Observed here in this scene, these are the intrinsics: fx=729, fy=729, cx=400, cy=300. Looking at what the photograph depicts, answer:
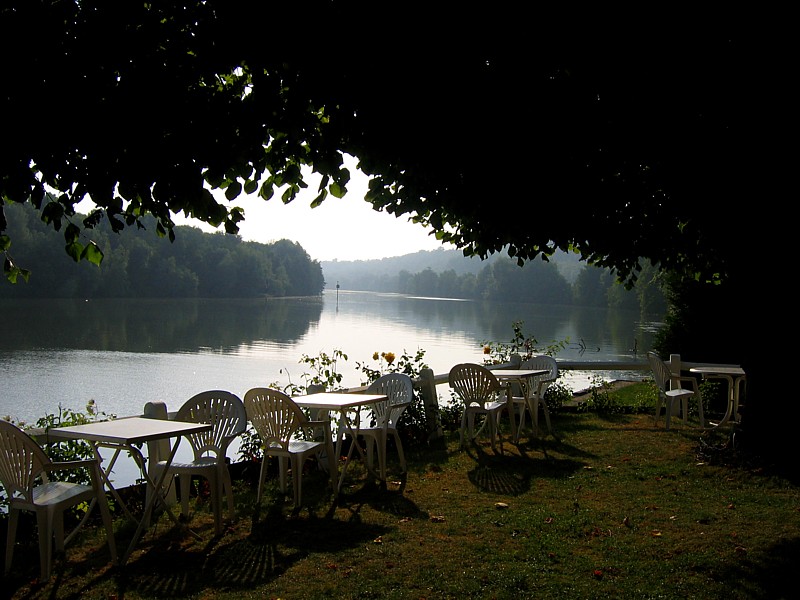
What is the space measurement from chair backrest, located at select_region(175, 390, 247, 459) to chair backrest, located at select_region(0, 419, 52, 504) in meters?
1.40

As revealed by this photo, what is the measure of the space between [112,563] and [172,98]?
2.67 meters

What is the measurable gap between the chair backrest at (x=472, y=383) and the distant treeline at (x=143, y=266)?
1578 inches

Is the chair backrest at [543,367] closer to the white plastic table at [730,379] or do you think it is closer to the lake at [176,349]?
the white plastic table at [730,379]

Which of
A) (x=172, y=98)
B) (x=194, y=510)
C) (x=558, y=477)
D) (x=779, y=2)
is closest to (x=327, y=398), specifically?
(x=194, y=510)

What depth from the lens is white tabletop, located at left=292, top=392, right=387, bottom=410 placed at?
5797 millimetres

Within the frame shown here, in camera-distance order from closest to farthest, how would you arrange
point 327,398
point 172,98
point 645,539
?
point 172,98, point 645,539, point 327,398

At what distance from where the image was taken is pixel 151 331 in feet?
143

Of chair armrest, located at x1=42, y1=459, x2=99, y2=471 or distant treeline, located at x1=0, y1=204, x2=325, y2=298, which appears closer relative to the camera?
chair armrest, located at x1=42, y1=459, x2=99, y2=471

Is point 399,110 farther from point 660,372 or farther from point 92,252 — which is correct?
point 660,372

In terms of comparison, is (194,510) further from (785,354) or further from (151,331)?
(151,331)

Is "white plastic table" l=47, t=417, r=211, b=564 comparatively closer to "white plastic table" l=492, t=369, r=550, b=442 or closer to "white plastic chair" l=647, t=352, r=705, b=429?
"white plastic table" l=492, t=369, r=550, b=442

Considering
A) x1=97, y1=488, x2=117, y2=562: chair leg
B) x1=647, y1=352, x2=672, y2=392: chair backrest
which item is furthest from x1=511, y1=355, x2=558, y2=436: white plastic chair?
x1=97, y1=488, x2=117, y2=562: chair leg

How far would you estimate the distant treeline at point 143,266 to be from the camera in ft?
191

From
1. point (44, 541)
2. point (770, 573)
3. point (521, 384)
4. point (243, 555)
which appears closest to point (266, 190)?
point (243, 555)
